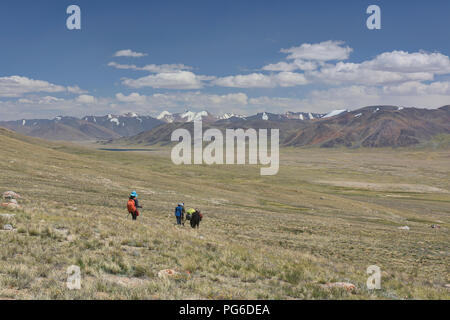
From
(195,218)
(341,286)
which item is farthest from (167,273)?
(195,218)

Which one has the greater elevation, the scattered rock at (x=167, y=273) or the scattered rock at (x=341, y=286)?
the scattered rock at (x=167, y=273)

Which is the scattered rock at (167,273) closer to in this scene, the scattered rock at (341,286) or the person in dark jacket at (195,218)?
the scattered rock at (341,286)

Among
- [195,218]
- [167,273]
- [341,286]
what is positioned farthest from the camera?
[195,218]

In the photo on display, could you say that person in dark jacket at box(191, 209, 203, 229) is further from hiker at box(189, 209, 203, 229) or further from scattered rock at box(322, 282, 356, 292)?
scattered rock at box(322, 282, 356, 292)

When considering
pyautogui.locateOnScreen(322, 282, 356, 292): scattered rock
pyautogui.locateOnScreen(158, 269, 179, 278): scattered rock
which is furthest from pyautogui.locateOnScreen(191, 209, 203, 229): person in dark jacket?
pyautogui.locateOnScreen(322, 282, 356, 292): scattered rock

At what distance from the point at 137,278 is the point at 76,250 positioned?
11.7 ft

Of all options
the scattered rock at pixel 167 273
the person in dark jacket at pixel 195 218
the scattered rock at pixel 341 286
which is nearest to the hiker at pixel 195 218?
the person in dark jacket at pixel 195 218

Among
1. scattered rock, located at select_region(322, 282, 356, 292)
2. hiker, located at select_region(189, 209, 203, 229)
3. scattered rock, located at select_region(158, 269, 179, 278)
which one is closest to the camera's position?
scattered rock, located at select_region(158, 269, 179, 278)

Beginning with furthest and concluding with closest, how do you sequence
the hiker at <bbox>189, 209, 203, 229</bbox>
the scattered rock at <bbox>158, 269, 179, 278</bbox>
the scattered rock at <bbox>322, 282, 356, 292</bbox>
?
1. the hiker at <bbox>189, 209, 203, 229</bbox>
2. the scattered rock at <bbox>322, 282, 356, 292</bbox>
3. the scattered rock at <bbox>158, 269, 179, 278</bbox>

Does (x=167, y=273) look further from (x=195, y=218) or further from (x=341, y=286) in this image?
(x=195, y=218)

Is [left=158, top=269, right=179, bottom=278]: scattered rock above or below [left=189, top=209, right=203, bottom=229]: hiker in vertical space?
above

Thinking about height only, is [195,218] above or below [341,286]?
below
